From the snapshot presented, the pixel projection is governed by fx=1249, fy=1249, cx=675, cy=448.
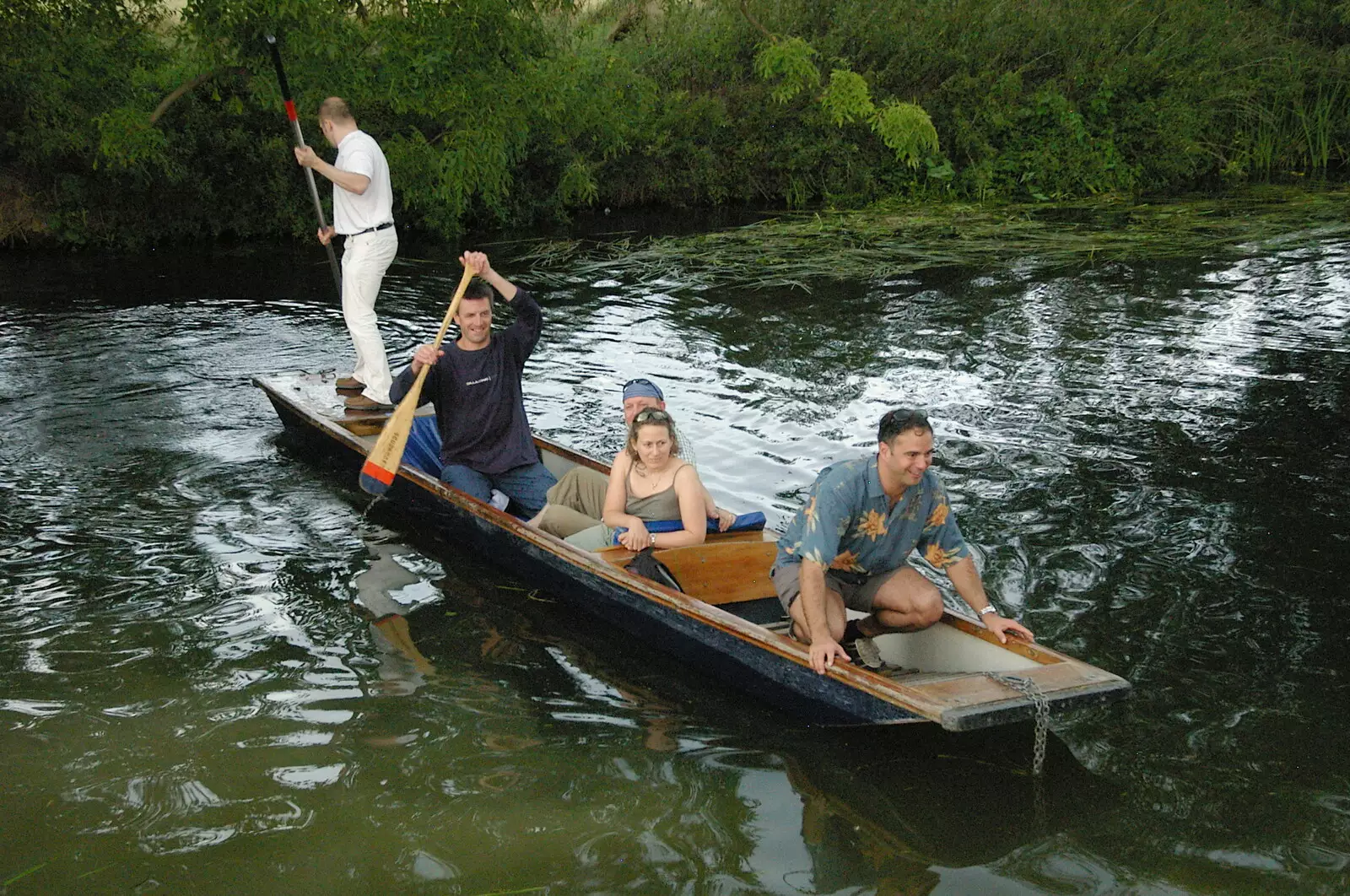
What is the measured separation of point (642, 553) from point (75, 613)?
224 centimetres

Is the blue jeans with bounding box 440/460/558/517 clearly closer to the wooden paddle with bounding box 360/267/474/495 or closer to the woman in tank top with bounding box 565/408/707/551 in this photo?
the wooden paddle with bounding box 360/267/474/495

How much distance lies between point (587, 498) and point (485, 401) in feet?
2.18

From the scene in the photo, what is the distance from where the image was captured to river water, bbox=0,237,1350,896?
333cm

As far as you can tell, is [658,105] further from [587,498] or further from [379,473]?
[587,498]

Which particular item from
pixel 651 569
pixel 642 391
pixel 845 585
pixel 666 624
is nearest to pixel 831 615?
pixel 845 585

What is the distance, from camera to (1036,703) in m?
3.41

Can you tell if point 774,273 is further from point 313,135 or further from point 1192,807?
point 1192,807

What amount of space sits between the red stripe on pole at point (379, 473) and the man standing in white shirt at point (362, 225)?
115 cm

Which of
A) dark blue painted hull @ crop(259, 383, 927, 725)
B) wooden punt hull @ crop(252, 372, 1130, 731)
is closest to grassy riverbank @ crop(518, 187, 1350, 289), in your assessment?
dark blue painted hull @ crop(259, 383, 927, 725)

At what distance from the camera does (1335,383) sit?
301 inches

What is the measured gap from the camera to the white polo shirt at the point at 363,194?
625 cm

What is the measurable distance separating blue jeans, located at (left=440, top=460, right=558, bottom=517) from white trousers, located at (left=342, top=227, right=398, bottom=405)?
126cm

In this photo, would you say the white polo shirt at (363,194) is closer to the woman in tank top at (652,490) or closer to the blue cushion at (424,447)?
the blue cushion at (424,447)

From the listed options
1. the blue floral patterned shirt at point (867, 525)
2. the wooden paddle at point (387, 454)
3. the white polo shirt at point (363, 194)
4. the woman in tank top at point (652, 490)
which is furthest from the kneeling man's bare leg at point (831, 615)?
the white polo shirt at point (363, 194)
